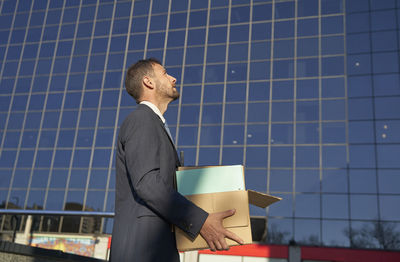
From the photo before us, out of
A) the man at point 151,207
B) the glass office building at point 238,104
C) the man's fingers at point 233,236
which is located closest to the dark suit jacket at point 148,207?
the man at point 151,207

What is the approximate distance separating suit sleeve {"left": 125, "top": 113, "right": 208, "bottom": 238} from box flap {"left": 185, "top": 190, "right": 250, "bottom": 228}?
0.09 meters

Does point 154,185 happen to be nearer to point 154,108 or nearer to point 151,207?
point 151,207

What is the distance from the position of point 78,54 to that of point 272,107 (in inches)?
725

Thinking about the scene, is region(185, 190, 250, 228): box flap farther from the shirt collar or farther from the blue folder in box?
the shirt collar

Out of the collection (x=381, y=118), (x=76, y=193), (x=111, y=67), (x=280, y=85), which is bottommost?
(x=76, y=193)

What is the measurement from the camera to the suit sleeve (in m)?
1.99

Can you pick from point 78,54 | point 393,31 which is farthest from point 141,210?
point 78,54

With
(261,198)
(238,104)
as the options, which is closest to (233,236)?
(261,198)

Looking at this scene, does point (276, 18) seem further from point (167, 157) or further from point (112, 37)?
point (167, 157)

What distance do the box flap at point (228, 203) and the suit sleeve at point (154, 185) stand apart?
9 cm

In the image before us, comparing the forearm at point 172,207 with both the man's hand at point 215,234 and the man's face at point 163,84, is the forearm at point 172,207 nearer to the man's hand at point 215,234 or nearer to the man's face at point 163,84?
the man's hand at point 215,234

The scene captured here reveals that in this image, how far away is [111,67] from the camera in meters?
39.2

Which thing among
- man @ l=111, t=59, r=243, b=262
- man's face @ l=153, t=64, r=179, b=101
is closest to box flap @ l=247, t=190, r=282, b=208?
man @ l=111, t=59, r=243, b=262

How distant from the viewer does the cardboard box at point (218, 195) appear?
204cm
